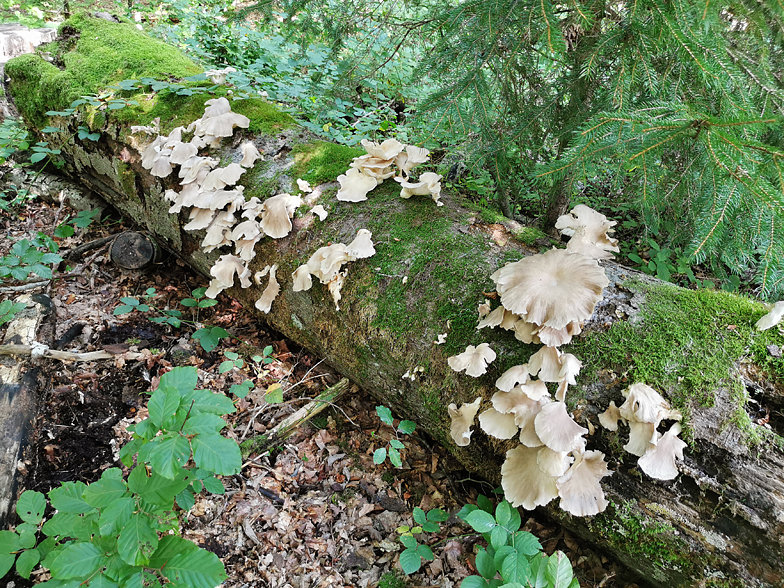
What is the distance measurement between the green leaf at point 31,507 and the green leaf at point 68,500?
0.18m

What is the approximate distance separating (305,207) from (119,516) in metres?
2.16

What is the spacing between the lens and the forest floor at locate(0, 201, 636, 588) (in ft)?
8.04

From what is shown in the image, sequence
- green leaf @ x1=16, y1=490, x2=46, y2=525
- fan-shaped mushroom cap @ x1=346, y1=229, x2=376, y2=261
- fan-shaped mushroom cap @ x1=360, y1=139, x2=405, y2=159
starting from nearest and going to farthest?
green leaf @ x1=16, y1=490, x2=46, y2=525 < fan-shaped mushroom cap @ x1=346, y1=229, x2=376, y2=261 < fan-shaped mushroom cap @ x1=360, y1=139, x2=405, y2=159

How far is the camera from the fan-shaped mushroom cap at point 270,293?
3064mm

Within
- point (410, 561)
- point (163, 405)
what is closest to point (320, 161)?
point (163, 405)

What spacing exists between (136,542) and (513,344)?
1796mm

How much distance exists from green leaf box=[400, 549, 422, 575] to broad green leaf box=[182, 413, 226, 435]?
3.85 ft

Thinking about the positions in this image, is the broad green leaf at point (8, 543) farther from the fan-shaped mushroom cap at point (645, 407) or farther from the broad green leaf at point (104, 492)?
the fan-shaped mushroom cap at point (645, 407)

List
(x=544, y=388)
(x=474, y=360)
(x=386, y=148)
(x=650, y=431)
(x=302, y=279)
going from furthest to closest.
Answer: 1. (x=386, y=148)
2. (x=302, y=279)
3. (x=474, y=360)
4. (x=544, y=388)
5. (x=650, y=431)

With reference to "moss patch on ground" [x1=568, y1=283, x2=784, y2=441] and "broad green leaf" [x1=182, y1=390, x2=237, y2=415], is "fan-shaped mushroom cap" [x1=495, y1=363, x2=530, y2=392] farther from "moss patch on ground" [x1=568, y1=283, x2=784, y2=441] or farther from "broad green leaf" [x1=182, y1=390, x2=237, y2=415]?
"broad green leaf" [x1=182, y1=390, x2=237, y2=415]

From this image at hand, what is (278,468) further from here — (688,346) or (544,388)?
(688,346)

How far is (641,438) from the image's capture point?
1821mm

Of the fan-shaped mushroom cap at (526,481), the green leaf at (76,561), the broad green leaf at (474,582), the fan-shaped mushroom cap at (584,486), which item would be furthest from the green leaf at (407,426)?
the green leaf at (76,561)

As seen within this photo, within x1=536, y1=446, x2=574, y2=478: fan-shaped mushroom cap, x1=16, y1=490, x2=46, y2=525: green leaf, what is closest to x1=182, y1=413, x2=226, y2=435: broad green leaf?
x1=16, y1=490, x2=46, y2=525: green leaf
